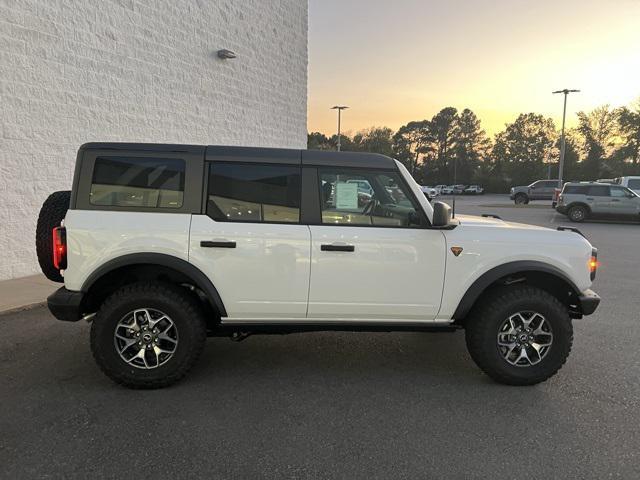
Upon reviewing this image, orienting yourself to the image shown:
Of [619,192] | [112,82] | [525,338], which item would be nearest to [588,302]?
[525,338]

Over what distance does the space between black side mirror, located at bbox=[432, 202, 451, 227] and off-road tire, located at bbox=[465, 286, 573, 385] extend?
78 centimetres

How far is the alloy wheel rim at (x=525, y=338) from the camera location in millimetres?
3674

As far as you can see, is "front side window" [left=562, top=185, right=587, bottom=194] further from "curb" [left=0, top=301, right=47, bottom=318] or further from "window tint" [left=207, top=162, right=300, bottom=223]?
"curb" [left=0, top=301, right=47, bottom=318]

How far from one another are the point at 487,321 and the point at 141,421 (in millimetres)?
2633

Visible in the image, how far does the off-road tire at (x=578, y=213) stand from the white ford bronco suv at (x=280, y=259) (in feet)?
58.4

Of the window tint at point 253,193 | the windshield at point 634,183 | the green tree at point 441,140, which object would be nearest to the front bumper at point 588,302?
the window tint at point 253,193

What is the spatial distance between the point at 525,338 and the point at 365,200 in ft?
5.52

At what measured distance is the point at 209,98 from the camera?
34.1 ft

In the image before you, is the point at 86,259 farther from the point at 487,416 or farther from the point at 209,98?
the point at 209,98

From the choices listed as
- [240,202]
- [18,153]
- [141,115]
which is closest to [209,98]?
[141,115]

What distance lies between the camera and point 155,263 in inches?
137

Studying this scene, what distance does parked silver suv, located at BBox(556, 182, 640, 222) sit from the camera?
18.7 m

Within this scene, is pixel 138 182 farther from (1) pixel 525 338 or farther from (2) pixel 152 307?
(1) pixel 525 338

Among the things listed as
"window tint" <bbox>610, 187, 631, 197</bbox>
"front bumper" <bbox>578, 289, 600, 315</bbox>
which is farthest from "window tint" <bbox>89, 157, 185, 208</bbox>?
"window tint" <bbox>610, 187, 631, 197</bbox>
